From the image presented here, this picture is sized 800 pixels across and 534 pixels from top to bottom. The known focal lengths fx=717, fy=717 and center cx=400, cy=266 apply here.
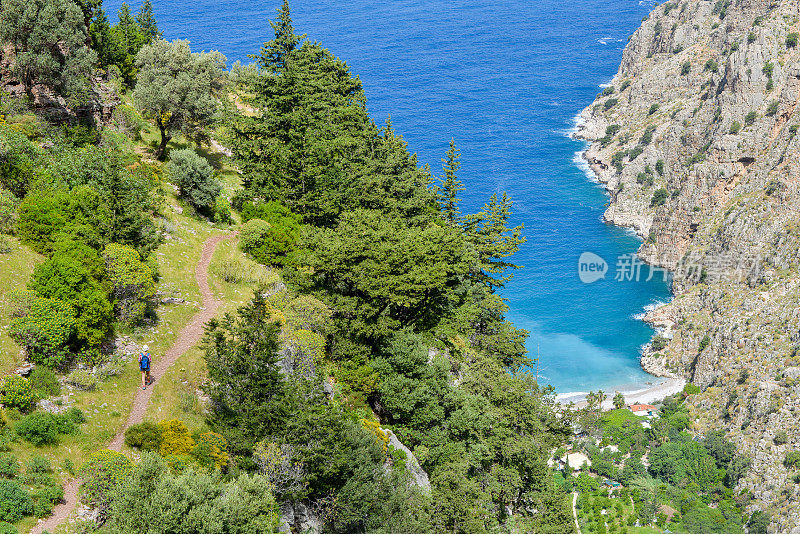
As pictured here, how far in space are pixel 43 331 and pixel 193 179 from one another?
3124 centimetres

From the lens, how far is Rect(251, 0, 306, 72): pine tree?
279ft

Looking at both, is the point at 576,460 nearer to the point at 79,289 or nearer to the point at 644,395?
the point at 644,395

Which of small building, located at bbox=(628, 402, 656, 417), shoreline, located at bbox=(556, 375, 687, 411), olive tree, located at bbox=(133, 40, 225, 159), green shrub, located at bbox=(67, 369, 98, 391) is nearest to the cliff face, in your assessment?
shoreline, located at bbox=(556, 375, 687, 411)

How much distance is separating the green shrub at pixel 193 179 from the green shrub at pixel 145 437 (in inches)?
1351

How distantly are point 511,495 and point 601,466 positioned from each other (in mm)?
91646

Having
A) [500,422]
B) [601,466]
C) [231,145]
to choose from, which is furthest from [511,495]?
[601,466]

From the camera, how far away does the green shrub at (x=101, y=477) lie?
111 feet

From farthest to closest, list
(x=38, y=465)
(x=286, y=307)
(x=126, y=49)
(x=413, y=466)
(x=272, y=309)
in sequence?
(x=126, y=49)
(x=413, y=466)
(x=286, y=307)
(x=272, y=309)
(x=38, y=465)

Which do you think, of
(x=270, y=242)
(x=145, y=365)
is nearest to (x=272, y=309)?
(x=145, y=365)

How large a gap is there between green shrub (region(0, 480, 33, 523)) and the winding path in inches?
35.5

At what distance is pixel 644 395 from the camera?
538ft

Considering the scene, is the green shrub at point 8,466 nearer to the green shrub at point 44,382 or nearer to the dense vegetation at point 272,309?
the dense vegetation at point 272,309

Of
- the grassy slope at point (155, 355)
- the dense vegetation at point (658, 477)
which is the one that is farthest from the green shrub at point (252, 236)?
the dense vegetation at point (658, 477)

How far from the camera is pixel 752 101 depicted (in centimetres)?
19888
